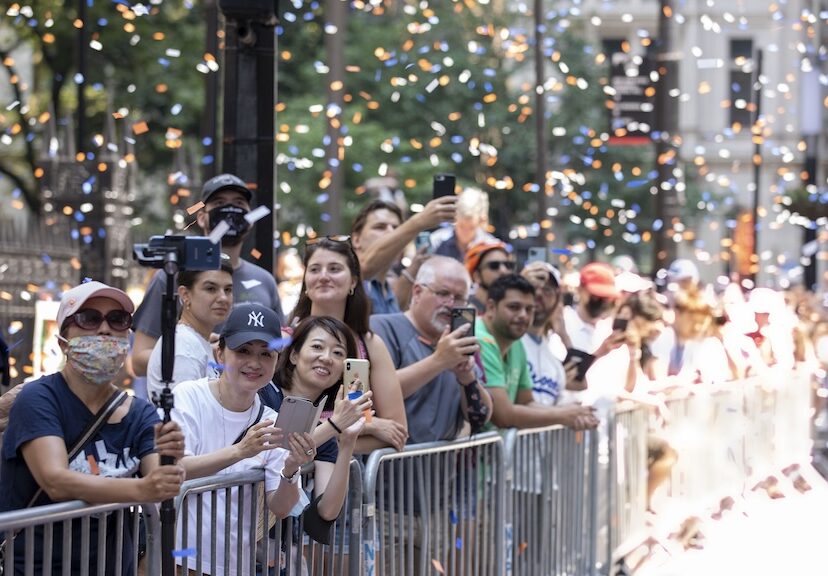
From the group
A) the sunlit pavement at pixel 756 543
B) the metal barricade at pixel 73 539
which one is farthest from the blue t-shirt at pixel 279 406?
the sunlit pavement at pixel 756 543

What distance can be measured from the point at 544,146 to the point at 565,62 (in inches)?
571

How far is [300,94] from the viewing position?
33000 millimetres

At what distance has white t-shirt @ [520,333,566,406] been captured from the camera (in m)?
9.04

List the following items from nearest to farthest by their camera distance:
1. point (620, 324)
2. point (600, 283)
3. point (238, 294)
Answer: point (238, 294) → point (620, 324) → point (600, 283)

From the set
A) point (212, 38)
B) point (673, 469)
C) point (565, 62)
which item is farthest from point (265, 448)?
point (565, 62)

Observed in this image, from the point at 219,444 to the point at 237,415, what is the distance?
0.13 m

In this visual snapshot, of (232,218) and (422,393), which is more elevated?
(232,218)

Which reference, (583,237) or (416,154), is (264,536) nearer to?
(416,154)

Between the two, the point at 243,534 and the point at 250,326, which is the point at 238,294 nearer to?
the point at 250,326

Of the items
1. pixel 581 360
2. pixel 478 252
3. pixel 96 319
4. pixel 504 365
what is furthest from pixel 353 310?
pixel 581 360

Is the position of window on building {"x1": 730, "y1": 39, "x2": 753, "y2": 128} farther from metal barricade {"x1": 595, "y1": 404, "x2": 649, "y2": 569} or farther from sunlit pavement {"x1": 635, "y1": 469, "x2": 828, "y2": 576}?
metal barricade {"x1": 595, "y1": 404, "x2": 649, "y2": 569}

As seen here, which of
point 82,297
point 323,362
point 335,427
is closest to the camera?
point 82,297

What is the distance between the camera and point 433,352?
7.43 m

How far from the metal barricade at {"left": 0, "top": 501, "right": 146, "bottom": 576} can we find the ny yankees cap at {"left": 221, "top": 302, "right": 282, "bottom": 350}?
0.78 metres
